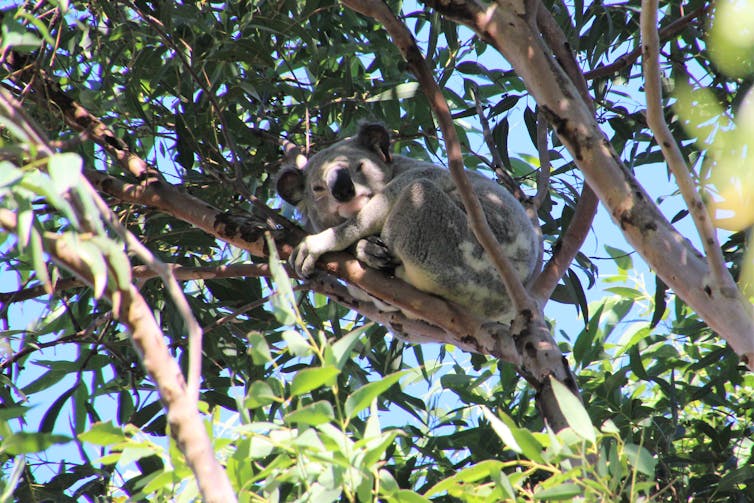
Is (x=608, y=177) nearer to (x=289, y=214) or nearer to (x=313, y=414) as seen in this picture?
(x=313, y=414)

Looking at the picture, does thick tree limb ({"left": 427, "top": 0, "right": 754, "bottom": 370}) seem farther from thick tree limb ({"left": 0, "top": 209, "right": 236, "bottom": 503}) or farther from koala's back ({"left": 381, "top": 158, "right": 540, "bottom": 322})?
thick tree limb ({"left": 0, "top": 209, "right": 236, "bottom": 503})

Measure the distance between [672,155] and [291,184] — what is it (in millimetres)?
2268

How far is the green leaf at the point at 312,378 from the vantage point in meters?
1.13

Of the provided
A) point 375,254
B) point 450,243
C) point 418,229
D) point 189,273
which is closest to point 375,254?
point 375,254

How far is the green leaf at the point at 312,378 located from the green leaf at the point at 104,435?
275 millimetres

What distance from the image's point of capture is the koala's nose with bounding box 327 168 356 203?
A: 11.3 feet

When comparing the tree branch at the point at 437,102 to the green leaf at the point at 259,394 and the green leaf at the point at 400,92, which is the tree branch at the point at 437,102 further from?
the green leaf at the point at 259,394

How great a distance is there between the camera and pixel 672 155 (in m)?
1.83

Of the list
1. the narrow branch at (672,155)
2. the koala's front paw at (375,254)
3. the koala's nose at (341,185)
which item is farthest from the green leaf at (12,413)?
the koala's nose at (341,185)

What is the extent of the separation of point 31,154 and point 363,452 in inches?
24.4

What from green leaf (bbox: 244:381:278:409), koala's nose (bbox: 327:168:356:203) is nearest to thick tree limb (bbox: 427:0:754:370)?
green leaf (bbox: 244:381:278:409)

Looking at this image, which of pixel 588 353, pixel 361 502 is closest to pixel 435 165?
pixel 588 353

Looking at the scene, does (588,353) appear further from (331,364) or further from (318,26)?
(331,364)

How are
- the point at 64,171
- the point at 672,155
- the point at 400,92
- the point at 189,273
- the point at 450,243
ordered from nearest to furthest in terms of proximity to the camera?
the point at 64,171 → the point at 672,155 → the point at 189,273 → the point at 450,243 → the point at 400,92
